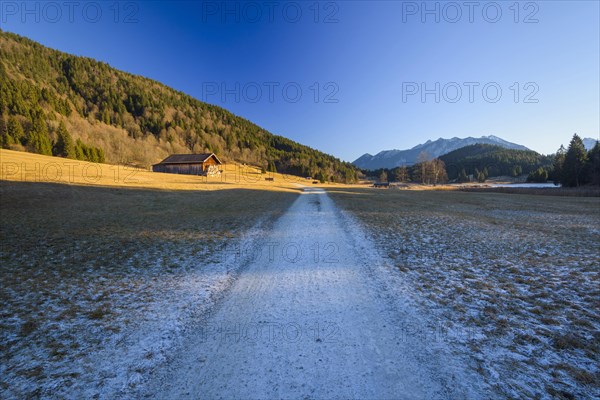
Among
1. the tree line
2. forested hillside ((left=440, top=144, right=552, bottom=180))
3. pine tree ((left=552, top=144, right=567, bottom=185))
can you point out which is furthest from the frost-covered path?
forested hillside ((left=440, top=144, right=552, bottom=180))

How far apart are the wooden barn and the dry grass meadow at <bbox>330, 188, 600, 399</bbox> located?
61.8m

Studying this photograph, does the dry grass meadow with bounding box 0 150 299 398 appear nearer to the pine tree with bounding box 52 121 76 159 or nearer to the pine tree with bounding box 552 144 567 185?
the pine tree with bounding box 52 121 76 159

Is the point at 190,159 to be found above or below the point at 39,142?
below

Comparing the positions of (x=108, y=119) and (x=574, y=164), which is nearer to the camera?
(x=574, y=164)

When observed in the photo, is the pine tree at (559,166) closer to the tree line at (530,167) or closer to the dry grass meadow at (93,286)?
the tree line at (530,167)

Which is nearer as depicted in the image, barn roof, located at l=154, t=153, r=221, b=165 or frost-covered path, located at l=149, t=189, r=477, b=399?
frost-covered path, located at l=149, t=189, r=477, b=399

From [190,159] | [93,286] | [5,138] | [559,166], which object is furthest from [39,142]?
[559,166]

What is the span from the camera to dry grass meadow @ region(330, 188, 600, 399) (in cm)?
350

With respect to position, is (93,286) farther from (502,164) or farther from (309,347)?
(502,164)

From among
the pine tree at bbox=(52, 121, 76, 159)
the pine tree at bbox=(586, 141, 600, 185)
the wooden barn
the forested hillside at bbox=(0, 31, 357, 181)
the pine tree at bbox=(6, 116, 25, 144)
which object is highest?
the forested hillside at bbox=(0, 31, 357, 181)

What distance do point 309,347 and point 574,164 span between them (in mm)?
96988

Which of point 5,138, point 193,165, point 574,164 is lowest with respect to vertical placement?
point 574,164

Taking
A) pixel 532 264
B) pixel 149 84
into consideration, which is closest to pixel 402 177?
pixel 532 264

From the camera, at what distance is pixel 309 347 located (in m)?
4.05
